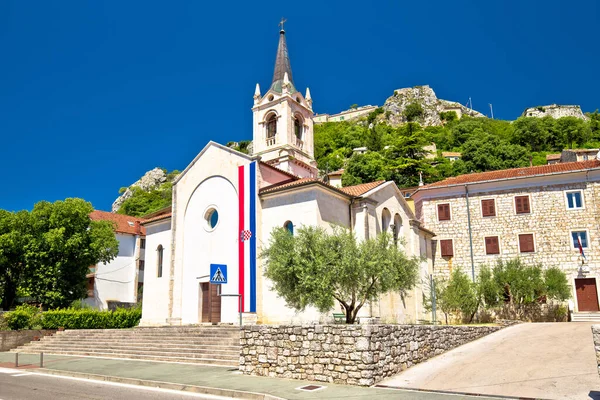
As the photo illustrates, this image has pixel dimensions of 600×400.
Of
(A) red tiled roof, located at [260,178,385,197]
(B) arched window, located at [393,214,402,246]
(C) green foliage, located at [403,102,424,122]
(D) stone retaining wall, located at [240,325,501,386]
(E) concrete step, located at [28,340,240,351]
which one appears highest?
(C) green foliage, located at [403,102,424,122]

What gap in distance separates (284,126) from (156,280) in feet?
47.2

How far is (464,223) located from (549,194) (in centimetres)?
569

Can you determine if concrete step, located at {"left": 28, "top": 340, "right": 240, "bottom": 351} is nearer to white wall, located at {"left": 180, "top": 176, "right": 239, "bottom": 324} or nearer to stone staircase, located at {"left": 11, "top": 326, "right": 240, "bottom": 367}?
stone staircase, located at {"left": 11, "top": 326, "right": 240, "bottom": 367}

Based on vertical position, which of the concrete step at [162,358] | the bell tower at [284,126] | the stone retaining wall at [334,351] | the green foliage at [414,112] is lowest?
Answer: the concrete step at [162,358]

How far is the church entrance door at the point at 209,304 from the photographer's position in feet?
79.7

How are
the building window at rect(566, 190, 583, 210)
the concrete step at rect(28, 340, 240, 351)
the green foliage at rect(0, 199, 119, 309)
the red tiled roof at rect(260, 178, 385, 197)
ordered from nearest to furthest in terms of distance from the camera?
the concrete step at rect(28, 340, 240, 351) < the red tiled roof at rect(260, 178, 385, 197) < the building window at rect(566, 190, 583, 210) < the green foliage at rect(0, 199, 119, 309)

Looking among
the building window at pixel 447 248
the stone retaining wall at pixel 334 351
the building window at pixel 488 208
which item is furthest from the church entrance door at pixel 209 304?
the building window at pixel 488 208

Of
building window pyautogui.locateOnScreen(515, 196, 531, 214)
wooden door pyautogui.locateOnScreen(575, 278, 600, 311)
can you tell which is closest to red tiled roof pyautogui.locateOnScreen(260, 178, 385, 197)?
building window pyautogui.locateOnScreen(515, 196, 531, 214)

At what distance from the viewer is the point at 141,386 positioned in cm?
1202

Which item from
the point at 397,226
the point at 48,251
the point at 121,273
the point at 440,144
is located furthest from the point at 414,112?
the point at 48,251

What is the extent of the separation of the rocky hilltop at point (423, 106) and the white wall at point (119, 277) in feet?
279

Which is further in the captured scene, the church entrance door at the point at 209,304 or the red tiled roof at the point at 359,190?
the red tiled roof at the point at 359,190

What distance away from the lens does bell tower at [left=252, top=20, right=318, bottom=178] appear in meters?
34.3

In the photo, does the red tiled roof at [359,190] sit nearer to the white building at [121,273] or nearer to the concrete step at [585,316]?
the concrete step at [585,316]
